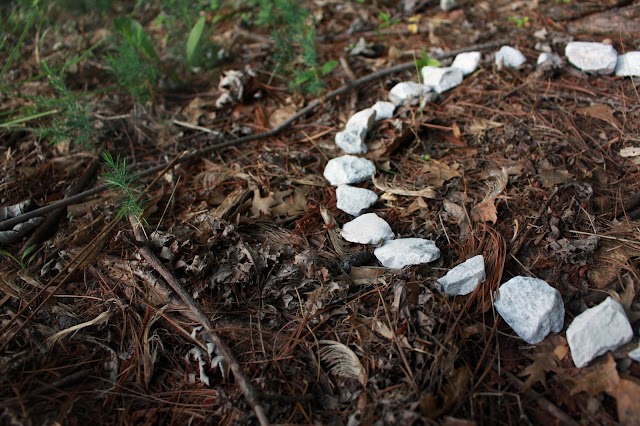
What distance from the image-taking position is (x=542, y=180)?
175 centimetres

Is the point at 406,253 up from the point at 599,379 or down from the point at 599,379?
up

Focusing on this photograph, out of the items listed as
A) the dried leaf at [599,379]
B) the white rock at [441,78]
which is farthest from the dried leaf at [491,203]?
the white rock at [441,78]

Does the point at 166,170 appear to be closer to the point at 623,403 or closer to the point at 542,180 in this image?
the point at 542,180

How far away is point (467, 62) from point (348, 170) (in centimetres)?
99

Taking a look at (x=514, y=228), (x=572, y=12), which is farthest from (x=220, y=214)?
(x=572, y=12)

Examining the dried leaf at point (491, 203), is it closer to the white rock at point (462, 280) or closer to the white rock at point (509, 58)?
the white rock at point (462, 280)

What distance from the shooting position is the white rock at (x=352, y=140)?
2.04 m

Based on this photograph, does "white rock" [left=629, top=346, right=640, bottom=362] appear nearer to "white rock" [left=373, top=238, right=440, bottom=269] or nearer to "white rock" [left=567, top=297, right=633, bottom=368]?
"white rock" [left=567, top=297, right=633, bottom=368]

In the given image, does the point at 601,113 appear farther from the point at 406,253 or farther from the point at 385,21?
the point at 385,21

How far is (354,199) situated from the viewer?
1.81 meters

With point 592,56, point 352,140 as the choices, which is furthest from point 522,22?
point 352,140

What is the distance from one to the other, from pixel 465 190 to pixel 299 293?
2.57 feet

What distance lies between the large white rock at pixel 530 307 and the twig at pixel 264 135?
130 centimetres

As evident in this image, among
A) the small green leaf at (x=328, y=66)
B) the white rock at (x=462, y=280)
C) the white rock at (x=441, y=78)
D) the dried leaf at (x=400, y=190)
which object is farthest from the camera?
the small green leaf at (x=328, y=66)
